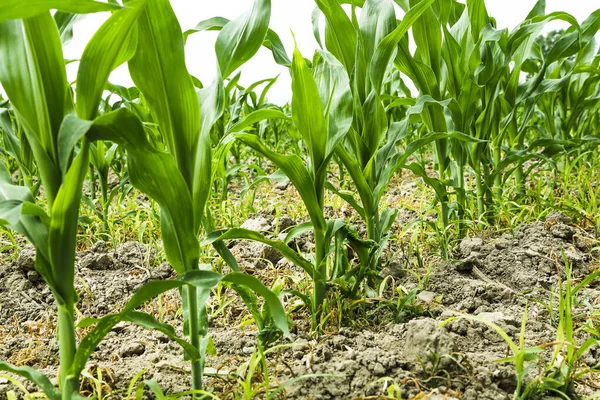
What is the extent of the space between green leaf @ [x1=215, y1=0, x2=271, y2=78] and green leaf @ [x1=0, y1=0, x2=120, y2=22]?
0.46 metres

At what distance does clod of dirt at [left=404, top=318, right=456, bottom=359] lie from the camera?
117 centimetres

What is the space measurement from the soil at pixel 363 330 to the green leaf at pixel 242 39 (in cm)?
65

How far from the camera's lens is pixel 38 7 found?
77 centimetres

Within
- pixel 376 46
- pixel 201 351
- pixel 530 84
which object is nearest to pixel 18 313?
pixel 201 351

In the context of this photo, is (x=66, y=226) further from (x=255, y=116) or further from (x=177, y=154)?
(x=255, y=116)

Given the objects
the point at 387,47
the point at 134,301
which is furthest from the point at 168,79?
the point at 387,47

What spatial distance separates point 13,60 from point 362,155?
1.02m

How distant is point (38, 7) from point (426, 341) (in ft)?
3.18

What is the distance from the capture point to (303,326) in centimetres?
146

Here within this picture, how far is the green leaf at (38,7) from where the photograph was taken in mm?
750

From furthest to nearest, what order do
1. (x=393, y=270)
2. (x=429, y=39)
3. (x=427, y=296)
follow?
1. (x=429, y=39)
2. (x=393, y=270)
3. (x=427, y=296)

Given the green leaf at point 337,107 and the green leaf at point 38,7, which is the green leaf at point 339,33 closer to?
the green leaf at point 337,107

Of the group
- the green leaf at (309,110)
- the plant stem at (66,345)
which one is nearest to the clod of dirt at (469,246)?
the green leaf at (309,110)

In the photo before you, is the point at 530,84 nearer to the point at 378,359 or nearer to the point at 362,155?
the point at 362,155
